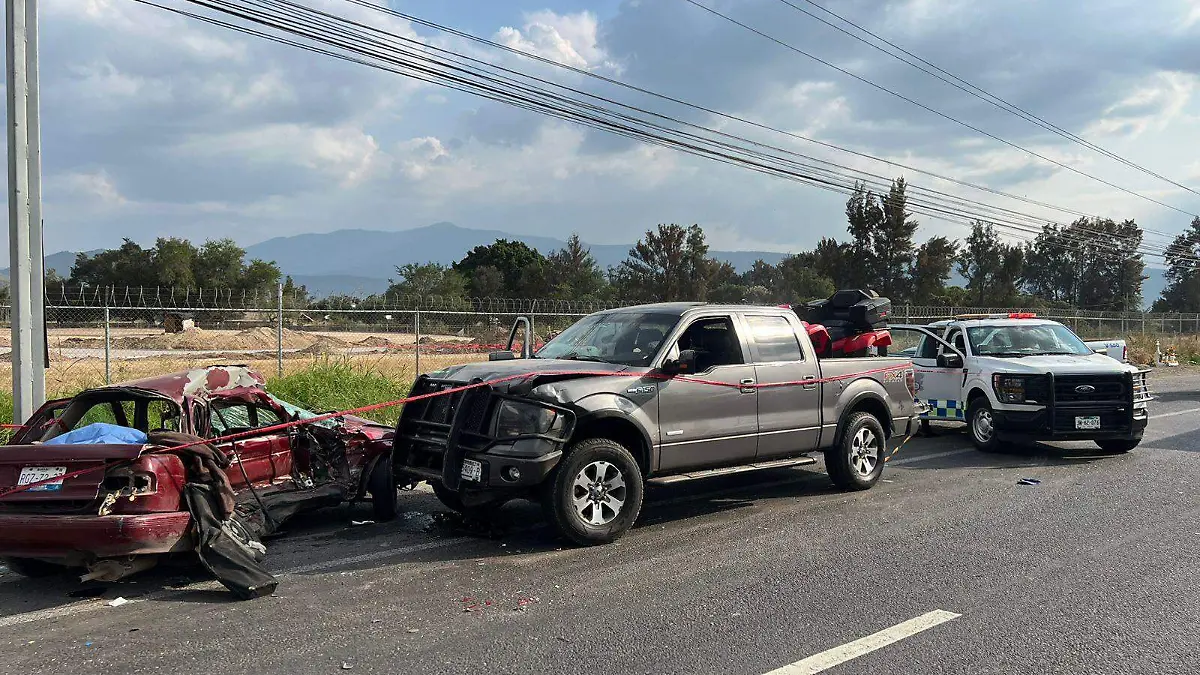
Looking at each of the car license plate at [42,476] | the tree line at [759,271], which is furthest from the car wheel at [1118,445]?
the tree line at [759,271]

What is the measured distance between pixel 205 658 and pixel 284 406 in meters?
3.54

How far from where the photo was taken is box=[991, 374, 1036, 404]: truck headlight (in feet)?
34.2

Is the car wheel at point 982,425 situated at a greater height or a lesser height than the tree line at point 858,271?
lesser

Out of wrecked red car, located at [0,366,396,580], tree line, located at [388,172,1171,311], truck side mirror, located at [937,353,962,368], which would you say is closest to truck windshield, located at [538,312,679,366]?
wrecked red car, located at [0,366,396,580]

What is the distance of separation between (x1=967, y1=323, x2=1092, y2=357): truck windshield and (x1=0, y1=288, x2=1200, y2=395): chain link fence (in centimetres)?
851

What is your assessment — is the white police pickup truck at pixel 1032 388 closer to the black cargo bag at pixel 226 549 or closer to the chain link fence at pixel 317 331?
the chain link fence at pixel 317 331

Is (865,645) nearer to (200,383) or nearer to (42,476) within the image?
(42,476)

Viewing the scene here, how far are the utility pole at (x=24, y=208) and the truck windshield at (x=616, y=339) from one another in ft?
16.7

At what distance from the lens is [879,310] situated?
32.0ft

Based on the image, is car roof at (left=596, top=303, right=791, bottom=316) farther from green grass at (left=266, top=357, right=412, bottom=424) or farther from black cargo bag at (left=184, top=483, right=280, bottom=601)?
green grass at (left=266, top=357, right=412, bottom=424)

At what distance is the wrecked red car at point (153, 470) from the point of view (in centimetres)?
511

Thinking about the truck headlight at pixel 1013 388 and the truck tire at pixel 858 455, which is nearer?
the truck tire at pixel 858 455

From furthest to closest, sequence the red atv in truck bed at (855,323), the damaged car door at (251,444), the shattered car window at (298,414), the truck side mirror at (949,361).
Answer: the truck side mirror at (949,361)
the red atv in truck bed at (855,323)
the shattered car window at (298,414)
the damaged car door at (251,444)

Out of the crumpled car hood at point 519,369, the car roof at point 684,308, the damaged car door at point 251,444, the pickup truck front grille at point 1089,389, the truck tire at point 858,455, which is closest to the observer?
the crumpled car hood at point 519,369
